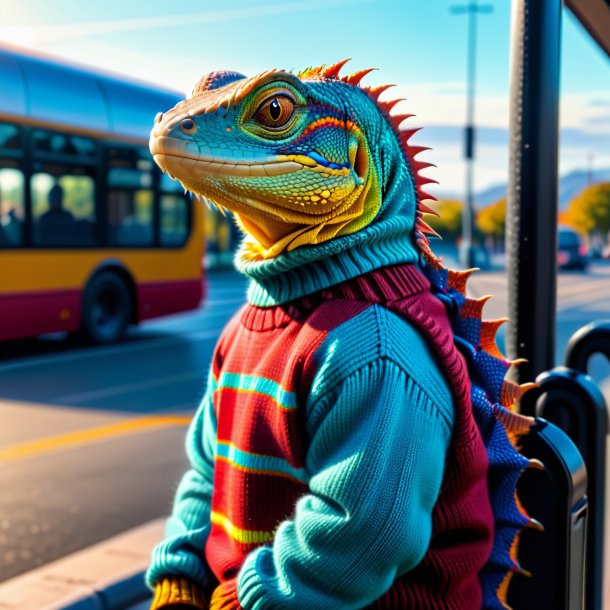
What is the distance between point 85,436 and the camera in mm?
6680

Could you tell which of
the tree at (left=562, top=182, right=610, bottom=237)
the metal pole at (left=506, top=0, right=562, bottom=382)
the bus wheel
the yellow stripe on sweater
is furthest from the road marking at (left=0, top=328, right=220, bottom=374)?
the tree at (left=562, top=182, right=610, bottom=237)

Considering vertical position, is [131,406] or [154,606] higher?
[154,606]

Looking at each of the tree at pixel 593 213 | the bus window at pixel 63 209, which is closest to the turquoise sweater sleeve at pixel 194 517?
the bus window at pixel 63 209

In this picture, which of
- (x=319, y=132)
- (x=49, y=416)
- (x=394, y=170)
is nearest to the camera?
(x=319, y=132)

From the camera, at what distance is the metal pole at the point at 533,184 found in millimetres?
2240

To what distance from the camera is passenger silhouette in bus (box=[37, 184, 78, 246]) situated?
10.3 meters

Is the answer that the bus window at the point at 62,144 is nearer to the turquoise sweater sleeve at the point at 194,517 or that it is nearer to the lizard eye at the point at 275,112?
the turquoise sweater sleeve at the point at 194,517

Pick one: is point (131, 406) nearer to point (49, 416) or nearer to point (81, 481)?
point (49, 416)

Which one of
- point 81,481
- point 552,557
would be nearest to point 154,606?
point 552,557

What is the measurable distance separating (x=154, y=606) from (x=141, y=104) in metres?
10.5

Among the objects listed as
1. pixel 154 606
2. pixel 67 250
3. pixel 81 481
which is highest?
pixel 67 250

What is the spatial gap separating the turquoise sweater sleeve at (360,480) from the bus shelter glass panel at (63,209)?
9.30 metres

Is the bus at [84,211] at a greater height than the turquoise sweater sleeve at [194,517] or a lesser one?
greater

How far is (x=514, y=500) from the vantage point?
1.75 metres
